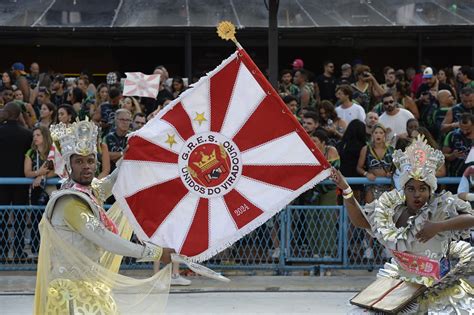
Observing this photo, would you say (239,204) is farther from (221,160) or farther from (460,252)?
(460,252)

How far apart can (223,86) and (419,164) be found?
4.34 ft

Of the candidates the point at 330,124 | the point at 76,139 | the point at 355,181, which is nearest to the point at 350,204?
the point at 76,139

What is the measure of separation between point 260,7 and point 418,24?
2.70 m

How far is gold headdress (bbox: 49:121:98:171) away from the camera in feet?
20.7

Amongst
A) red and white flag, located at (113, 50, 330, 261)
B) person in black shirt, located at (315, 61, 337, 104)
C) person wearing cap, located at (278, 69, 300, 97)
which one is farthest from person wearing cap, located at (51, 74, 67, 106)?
red and white flag, located at (113, 50, 330, 261)

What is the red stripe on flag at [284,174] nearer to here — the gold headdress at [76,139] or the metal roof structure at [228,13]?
the gold headdress at [76,139]

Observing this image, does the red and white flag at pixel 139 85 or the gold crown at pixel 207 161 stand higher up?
the red and white flag at pixel 139 85

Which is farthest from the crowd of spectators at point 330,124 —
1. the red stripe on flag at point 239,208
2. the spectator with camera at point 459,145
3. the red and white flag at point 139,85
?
the red stripe on flag at point 239,208

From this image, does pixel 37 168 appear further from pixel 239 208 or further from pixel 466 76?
pixel 466 76

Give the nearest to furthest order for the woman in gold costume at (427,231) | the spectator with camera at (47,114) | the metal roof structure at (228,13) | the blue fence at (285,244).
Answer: the woman in gold costume at (427,231) < the blue fence at (285,244) < the spectator with camera at (47,114) < the metal roof structure at (228,13)

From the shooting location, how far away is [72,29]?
58.7 ft

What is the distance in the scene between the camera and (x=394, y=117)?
11945 millimetres

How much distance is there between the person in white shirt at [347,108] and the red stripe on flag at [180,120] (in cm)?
577

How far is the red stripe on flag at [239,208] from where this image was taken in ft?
21.5
